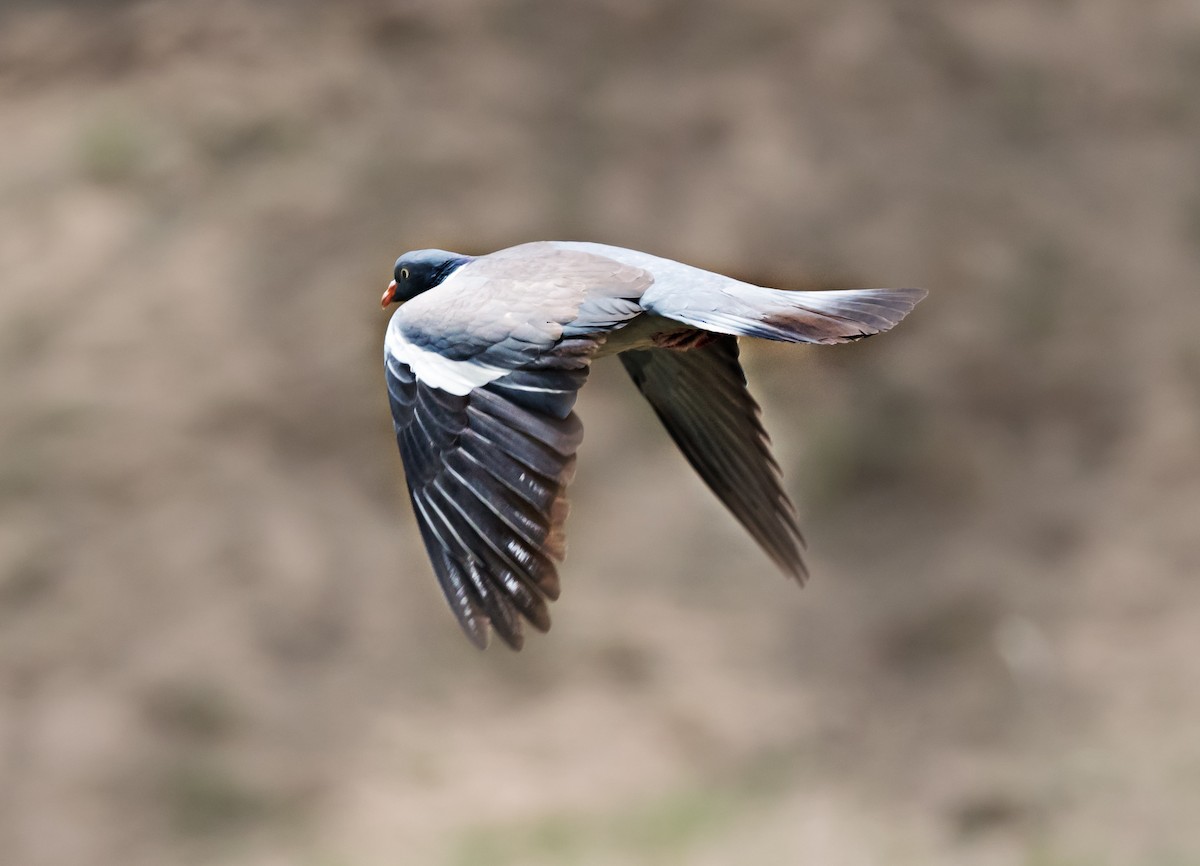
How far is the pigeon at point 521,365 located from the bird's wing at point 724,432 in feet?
0.39

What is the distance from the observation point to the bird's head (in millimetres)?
2898

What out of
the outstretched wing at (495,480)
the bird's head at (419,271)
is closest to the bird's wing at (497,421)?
the outstretched wing at (495,480)

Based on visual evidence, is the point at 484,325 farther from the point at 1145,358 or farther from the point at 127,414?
the point at 1145,358

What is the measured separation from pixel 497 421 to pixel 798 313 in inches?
20.8

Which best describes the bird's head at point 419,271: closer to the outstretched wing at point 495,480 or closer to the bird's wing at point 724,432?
the bird's wing at point 724,432

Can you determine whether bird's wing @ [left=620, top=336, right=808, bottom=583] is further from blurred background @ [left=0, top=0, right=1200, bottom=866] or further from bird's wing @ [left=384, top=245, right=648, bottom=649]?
blurred background @ [left=0, top=0, right=1200, bottom=866]

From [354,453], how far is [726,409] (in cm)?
329

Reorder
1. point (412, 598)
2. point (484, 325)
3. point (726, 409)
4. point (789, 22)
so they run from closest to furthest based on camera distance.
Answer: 1. point (484, 325)
2. point (726, 409)
3. point (412, 598)
4. point (789, 22)

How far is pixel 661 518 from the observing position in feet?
19.7

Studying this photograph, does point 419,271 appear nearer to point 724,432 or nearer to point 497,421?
point 724,432

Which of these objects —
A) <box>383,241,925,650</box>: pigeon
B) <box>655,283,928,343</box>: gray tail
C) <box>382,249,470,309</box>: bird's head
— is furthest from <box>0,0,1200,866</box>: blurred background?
<box>655,283,928,343</box>: gray tail

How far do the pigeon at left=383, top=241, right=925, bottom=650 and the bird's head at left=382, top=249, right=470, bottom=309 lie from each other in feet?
0.31

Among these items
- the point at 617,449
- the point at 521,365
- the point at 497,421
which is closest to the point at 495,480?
the point at 497,421

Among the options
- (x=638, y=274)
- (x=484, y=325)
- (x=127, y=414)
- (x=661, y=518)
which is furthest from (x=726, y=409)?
(x=127, y=414)
